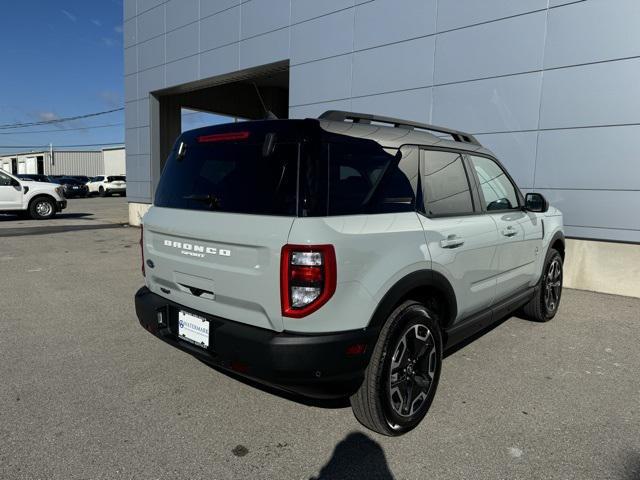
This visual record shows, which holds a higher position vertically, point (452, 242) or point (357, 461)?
point (452, 242)

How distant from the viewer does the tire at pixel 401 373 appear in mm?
2582

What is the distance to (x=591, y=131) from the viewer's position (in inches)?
260

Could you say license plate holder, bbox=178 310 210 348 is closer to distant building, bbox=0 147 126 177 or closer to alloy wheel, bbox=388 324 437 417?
alloy wheel, bbox=388 324 437 417

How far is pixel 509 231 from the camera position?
3867 millimetres

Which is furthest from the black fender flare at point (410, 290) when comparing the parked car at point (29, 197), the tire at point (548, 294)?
the parked car at point (29, 197)

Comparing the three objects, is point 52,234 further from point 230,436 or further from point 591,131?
point 591,131

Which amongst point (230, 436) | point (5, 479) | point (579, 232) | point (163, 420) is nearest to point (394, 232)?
point (230, 436)

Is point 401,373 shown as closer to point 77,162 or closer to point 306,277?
point 306,277

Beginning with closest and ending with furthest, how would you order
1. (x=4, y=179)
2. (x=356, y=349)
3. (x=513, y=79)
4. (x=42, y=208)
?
(x=356, y=349)
(x=513, y=79)
(x=4, y=179)
(x=42, y=208)

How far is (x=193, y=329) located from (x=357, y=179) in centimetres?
134

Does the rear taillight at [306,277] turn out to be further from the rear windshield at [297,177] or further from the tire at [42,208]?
the tire at [42,208]

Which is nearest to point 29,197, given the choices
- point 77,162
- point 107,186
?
point 107,186

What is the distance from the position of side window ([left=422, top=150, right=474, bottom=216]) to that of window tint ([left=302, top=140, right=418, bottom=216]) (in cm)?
16

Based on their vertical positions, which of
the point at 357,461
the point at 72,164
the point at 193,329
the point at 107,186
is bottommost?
the point at 357,461
